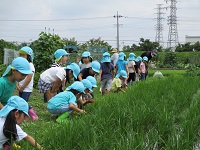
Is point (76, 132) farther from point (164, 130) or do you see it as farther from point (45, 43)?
point (45, 43)

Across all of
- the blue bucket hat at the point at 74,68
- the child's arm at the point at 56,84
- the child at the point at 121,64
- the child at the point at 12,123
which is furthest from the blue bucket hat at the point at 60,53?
the child at the point at 121,64

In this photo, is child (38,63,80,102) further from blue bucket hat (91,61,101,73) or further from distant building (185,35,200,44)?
distant building (185,35,200,44)

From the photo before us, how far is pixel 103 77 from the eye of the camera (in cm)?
695

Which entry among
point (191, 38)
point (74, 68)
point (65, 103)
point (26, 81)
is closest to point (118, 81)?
point (74, 68)

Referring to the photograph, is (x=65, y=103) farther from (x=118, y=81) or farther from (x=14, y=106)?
(x=118, y=81)

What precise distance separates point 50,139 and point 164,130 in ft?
3.38

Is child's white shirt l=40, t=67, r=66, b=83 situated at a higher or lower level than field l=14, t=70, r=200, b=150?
higher

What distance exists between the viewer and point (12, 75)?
3.28 meters

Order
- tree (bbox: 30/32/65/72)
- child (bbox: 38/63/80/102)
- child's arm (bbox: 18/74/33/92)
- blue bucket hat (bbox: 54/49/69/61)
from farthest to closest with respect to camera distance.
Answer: tree (bbox: 30/32/65/72), blue bucket hat (bbox: 54/49/69/61), child (bbox: 38/63/80/102), child's arm (bbox: 18/74/33/92)

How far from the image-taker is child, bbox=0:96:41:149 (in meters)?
2.53

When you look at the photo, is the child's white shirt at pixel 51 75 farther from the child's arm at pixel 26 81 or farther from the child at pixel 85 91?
the child's arm at pixel 26 81

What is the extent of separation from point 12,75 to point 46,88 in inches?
60.0

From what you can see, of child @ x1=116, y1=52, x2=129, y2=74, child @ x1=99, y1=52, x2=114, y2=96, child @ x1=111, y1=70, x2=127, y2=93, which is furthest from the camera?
child @ x1=116, y1=52, x2=129, y2=74

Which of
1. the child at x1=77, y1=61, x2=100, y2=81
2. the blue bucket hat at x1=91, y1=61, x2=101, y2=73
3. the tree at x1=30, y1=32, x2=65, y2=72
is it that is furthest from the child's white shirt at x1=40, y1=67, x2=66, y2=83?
the tree at x1=30, y1=32, x2=65, y2=72
